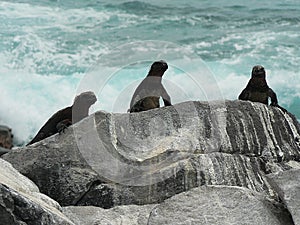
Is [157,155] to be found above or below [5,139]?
above

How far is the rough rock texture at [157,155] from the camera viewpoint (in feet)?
20.3

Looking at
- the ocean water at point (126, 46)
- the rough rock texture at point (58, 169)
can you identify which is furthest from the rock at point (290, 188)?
the ocean water at point (126, 46)

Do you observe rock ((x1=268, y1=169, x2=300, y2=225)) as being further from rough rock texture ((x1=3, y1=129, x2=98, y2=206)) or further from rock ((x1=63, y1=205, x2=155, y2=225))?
rough rock texture ((x1=3, y1=129, x2=98, y2=206))

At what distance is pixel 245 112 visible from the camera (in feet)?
23.4

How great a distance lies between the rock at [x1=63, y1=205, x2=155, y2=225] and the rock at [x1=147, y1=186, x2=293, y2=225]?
0.93 ft

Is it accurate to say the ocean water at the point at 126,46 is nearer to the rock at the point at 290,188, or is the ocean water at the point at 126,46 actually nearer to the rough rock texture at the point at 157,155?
the rough rock texture at the point at 157,155

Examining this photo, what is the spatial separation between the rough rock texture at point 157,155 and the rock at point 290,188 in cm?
70

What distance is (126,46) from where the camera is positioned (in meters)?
22.1

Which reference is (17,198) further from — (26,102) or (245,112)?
(26,102)

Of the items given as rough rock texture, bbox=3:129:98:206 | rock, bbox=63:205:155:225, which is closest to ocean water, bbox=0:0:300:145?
rough rock texture, bbox=3:129:98:206

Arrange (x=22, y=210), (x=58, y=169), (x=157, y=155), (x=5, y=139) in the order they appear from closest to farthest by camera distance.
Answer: (x=22, y=210)
(x=58, y=169)
(x=157, y=155)
(x=5, y=139)

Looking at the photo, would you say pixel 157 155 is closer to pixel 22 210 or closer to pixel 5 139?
pixel 22 210

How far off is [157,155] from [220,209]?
4.89 ft

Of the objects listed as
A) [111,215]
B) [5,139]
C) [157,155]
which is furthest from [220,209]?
[5,139]
